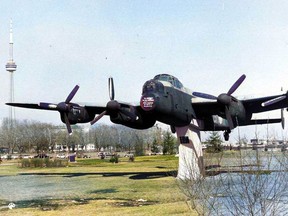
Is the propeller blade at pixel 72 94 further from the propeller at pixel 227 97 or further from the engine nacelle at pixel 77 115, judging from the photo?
the propeller at pixel 227 97

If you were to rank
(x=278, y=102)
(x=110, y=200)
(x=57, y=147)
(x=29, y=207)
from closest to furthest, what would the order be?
(x=29, y=207), (x=110, y=200), (x=278, y=102), (x=57, y=147)

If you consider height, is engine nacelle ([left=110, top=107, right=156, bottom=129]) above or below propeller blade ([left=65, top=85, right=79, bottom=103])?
below

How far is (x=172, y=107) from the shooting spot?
97.2 ft

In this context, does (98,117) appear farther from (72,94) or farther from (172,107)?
(172,107)

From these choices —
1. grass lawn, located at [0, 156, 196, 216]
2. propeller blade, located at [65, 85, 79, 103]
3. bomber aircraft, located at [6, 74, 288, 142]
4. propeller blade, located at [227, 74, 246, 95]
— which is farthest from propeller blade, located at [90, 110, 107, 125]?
propeller blade, located at [227, 74, 246, 95]

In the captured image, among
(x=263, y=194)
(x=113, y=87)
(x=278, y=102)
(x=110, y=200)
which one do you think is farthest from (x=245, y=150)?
(x=113, y=87)

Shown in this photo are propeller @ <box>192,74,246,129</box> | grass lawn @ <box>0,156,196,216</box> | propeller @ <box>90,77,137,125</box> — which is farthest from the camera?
propeller @ <box>90,77,137,125</box>

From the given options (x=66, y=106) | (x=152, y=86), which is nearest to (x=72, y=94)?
(x=66, y=106)

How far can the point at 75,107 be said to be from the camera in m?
35.6

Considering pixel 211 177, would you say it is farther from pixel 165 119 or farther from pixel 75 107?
pixel 75 107

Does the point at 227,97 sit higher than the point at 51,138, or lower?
lower

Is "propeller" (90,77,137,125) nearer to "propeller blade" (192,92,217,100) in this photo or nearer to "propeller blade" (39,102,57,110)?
"propeller blade" (39,102,57,110)

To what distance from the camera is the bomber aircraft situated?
28.9 metres

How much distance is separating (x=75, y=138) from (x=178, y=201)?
127476 mm
